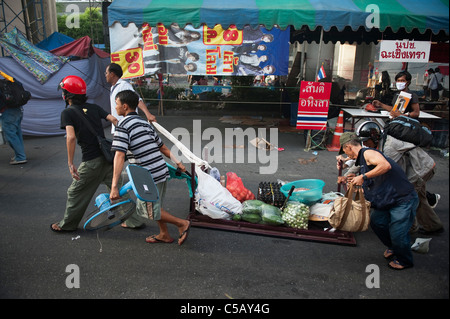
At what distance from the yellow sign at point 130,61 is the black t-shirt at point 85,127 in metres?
3.56

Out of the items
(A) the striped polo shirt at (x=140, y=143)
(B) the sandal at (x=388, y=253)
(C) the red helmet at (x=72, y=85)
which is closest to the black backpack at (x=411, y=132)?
(B) the sandal at (x=388, y=253)

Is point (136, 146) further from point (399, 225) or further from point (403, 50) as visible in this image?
point (403, 50)

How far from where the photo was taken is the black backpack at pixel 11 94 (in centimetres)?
586

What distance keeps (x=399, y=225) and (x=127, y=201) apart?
259 centimetres

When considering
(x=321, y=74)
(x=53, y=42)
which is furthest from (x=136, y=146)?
(x=53, y=42)

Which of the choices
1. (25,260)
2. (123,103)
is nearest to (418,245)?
(123,103)

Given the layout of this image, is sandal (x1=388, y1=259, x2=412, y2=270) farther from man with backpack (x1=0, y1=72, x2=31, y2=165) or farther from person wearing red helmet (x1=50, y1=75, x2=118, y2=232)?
man with backpack (x1=0, y1=72, x2=31, y2=165)

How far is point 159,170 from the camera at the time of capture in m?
3.43

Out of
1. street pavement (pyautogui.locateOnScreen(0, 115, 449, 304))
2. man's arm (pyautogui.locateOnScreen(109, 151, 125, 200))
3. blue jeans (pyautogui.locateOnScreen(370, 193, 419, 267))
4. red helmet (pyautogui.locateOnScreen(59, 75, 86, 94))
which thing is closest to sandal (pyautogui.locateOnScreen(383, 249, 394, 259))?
street pavement (pyautogui.locateOnScreen(0, 115, 449, 304))

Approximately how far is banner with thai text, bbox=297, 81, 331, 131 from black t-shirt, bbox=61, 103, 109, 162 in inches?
193

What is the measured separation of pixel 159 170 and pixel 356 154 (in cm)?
200

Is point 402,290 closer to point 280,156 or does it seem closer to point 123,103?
point 123,103

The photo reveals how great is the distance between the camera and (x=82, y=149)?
150 inches

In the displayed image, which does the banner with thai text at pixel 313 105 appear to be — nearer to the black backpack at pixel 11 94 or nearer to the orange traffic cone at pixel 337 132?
the orange traffic cone at pixel 337 132
